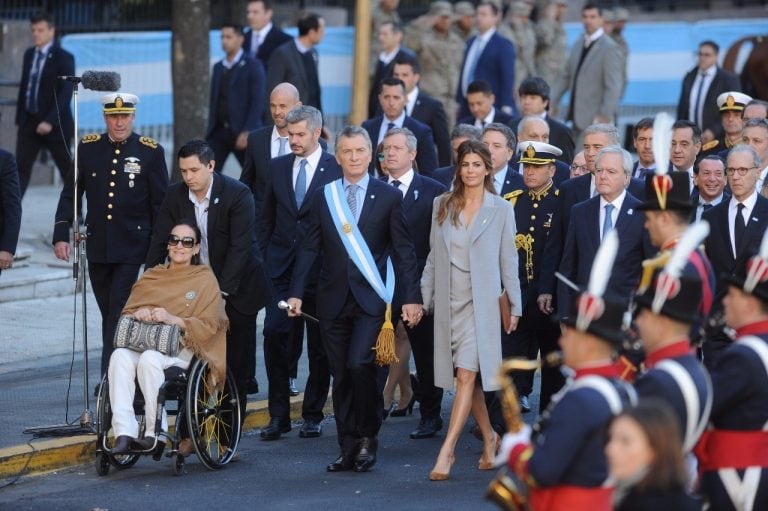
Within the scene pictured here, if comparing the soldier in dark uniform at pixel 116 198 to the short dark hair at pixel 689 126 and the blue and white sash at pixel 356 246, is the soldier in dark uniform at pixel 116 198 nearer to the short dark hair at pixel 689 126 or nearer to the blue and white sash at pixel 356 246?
the blue and white sash at pixel 356 246

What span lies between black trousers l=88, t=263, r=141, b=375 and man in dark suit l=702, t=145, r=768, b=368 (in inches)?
156

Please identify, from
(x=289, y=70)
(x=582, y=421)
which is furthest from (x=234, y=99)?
(x=582, y=421)

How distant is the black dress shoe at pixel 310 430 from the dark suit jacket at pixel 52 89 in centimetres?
634

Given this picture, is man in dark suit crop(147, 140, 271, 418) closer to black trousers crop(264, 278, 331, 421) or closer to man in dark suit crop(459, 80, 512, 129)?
black trousers crop(264, 278, 331, 421)

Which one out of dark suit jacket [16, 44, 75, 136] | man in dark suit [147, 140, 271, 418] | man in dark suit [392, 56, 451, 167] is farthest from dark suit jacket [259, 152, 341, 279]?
dark suit jacket [16, 44, 75, 136]

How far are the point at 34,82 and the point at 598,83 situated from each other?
6.03m

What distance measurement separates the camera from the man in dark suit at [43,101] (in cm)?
1683

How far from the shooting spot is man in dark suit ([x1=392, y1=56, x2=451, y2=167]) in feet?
49.2

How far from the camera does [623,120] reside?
1039 inches

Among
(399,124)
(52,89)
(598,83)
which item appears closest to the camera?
(399,124)

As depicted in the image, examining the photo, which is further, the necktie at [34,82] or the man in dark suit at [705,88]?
the man in dark suit at [705,88]

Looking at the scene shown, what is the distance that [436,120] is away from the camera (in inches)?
593

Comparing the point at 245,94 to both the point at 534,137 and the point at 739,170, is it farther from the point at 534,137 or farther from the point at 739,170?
the point at 739,170

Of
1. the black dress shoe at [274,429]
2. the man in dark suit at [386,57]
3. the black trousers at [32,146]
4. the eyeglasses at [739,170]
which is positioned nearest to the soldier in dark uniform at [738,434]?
the eyeglasses at [739,170]
